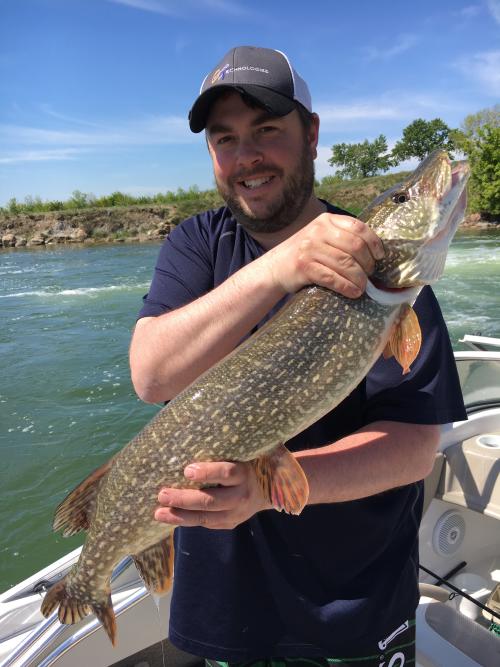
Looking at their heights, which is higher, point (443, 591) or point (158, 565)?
point (158, 565)

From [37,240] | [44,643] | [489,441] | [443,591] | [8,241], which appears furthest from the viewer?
[37,240]

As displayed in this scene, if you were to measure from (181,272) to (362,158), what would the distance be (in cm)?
7725

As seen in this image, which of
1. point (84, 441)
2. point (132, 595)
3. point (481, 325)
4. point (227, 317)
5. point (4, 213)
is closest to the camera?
point (227, 317)

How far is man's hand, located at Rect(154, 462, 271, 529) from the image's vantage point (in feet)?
4.72

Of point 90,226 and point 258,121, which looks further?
point 90,226

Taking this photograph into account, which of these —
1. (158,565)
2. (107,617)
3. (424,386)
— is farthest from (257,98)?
(107,617)

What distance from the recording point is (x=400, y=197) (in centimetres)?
166

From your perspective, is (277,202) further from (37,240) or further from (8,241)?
(37,240)

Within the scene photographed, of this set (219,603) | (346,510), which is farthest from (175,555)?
(346,510)

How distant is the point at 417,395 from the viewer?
5.07ft

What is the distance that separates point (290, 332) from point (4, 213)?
2715 inches

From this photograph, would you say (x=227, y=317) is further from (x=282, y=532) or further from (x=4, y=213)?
(x=4, y=213)

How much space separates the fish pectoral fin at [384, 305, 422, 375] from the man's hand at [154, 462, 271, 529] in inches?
23.2

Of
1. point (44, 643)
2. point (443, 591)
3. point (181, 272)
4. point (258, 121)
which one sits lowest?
point (443, 591)
